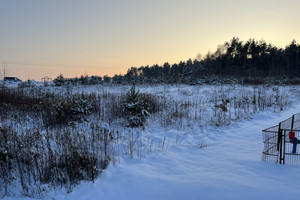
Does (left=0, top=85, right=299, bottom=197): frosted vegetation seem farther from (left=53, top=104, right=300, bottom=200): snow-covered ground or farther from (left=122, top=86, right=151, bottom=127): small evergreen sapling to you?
(left=53, top=104, right=300, bottom=200): snow-covered ground

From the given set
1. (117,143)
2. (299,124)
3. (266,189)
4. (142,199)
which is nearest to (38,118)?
(117,143)

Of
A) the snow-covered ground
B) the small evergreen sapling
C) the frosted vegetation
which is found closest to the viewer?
the snow-covered ground

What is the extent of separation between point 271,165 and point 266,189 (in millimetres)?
997

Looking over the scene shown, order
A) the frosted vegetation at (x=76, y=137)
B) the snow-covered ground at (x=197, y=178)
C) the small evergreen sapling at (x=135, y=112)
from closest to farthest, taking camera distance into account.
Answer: the snow-covered ground at (x=197, y=178) < the frosted vegetation at (x=76, y=137) < the small evergreen sapling at (x=135, y=112)

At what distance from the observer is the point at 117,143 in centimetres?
445

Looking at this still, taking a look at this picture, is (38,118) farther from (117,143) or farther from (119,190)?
(119,190)

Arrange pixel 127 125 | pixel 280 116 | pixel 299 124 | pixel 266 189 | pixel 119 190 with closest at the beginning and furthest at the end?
pixel 266 189
pixel 119 190
pixel 299 124
pixel 127 125
pixel 280 116

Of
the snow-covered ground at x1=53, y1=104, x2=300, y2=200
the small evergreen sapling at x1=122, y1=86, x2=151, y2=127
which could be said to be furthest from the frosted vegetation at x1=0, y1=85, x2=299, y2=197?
the snow-covered ground at x1=53, y1=104, x2=300, y2=200

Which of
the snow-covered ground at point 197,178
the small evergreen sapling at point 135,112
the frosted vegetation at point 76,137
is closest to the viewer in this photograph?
the snow-covered ground at point 197,178

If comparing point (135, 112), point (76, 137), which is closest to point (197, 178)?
point (76, 137)

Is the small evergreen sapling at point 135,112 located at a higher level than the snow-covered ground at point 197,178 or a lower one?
higher

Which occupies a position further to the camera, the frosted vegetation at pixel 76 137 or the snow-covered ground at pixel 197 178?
the frosted vegetation at pixel 76 137

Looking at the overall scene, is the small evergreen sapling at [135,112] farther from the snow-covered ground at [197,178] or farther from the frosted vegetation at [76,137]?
the snow-covered ground at [197,178]

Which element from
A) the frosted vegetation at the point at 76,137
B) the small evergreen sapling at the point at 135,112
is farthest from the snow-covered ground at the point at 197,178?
the small evergreen sapling at the point at 135,112
